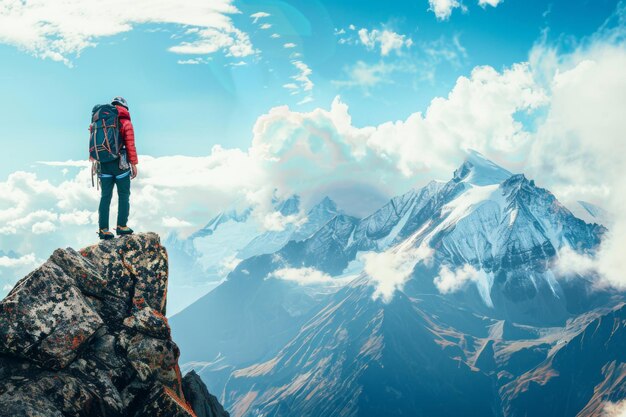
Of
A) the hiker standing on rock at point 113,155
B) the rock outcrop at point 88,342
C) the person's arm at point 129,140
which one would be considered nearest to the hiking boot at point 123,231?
the hiker standing on rock at point 113,155

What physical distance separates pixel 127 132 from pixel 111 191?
3.15 m

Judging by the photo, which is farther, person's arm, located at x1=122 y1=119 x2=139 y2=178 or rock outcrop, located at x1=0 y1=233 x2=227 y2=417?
person's arm, located at x1=122 y1=119 x2=139 y2=178

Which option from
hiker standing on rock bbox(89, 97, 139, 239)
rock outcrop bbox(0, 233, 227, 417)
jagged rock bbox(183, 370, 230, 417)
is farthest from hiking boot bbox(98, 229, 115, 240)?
jagged rock bbox(183, 370, 230, 417)

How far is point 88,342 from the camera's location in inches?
778

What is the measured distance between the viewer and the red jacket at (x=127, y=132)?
24.8m

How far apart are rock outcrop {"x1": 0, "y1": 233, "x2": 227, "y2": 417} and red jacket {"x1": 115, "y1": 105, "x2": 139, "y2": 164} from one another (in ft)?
14.7

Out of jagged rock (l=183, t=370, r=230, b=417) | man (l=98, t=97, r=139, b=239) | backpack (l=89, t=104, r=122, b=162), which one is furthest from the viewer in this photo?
jagged rock (l=183, t=370, r=230, b=417)

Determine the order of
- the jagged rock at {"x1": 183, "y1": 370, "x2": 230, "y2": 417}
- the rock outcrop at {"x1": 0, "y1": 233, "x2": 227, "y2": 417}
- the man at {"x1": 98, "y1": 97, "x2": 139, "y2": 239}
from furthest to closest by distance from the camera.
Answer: the jagged rock at {"x1": 183, "y1": 370, "x2": 230, "y2": 417}
the man at {"x1": 98, "y1": 97, "x2": 139, "y2": 239}
the rock outcrop at {"x1": 0, "y1": 233, "x2": 227, "y2": 417}

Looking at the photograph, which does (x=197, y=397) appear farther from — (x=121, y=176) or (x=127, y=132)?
(x=127, y=132)

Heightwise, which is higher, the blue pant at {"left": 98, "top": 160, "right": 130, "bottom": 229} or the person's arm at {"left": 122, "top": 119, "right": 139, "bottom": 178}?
the person's arm at {"left": 122, "top": 119, "right": 139, "bottom": 178}

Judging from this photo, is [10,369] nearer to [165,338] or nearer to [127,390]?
[127,390]

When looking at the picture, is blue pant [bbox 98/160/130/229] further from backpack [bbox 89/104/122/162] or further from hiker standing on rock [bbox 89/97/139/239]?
backpack [bbox 89/104/122/162]

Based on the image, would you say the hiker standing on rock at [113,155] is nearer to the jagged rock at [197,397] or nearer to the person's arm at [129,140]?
the person's arm at [129,140]

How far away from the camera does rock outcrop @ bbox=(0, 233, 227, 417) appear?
57.9 feet
